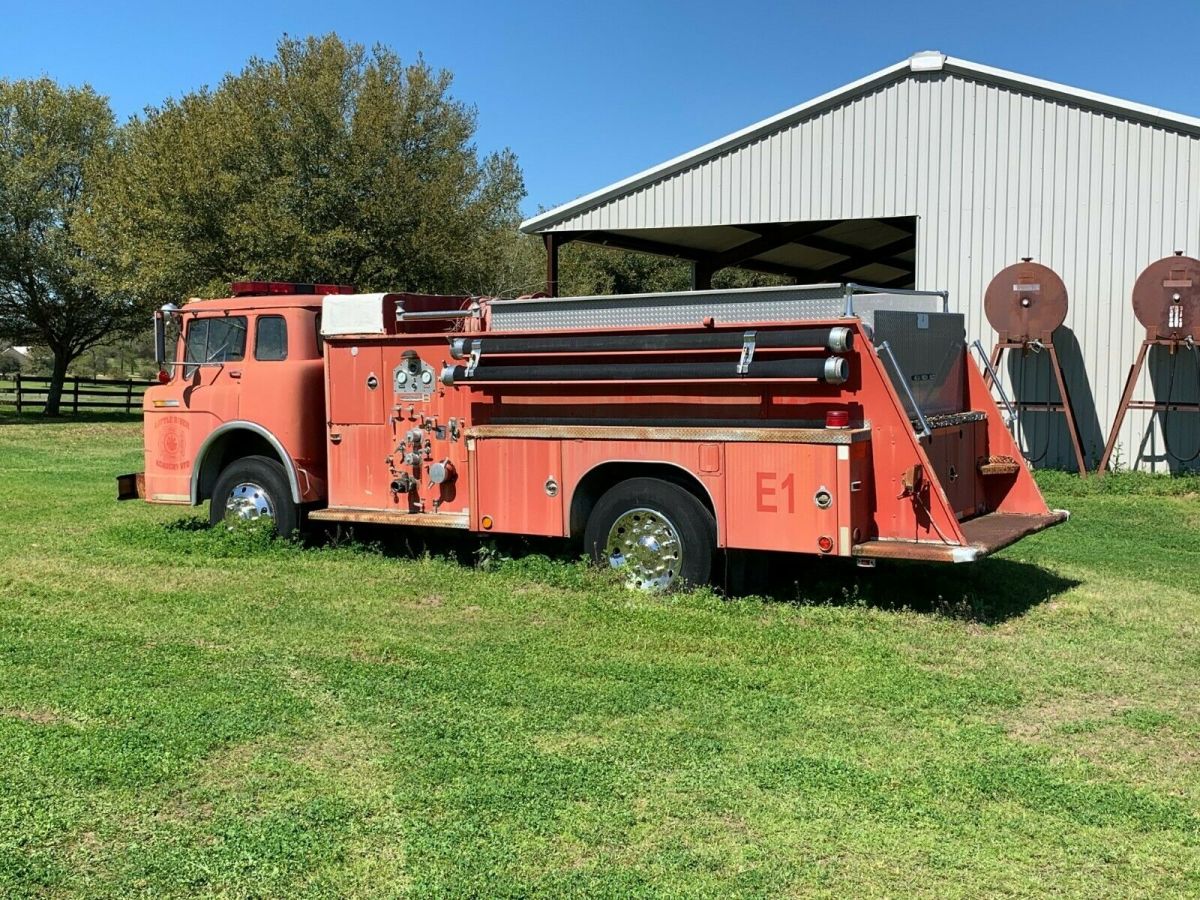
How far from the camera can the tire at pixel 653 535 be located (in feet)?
26.9

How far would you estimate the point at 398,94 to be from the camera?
2845cm

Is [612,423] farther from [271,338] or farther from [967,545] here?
[271,338]

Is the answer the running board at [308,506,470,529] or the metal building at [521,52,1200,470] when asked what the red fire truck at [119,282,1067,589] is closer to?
the running board at [308,506,470,529]

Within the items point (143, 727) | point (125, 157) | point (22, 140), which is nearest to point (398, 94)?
point (125, 157)

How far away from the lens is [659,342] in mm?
8242

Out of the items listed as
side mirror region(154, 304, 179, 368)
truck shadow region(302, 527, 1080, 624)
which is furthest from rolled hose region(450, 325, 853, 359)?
side mirror region(154, 304, 179, 368)

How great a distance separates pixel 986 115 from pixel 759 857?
1464cm

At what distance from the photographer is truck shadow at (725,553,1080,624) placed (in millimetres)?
8273

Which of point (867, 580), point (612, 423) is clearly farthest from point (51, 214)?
point (867, 580)

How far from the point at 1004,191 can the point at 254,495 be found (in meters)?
11.4

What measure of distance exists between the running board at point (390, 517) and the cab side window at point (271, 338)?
4.88 ft

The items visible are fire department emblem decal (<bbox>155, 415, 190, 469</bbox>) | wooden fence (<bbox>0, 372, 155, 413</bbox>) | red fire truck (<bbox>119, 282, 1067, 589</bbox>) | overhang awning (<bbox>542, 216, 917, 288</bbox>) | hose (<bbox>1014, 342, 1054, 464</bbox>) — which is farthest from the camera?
wooden fence (<bbox>0, 372, 155, 413</bbox>)

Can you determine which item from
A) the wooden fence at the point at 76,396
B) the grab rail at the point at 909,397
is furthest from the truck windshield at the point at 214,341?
the wooden fence at the point at 76,396

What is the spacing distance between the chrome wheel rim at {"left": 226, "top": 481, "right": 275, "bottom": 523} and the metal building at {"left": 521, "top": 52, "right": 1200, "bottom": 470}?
995 cm
